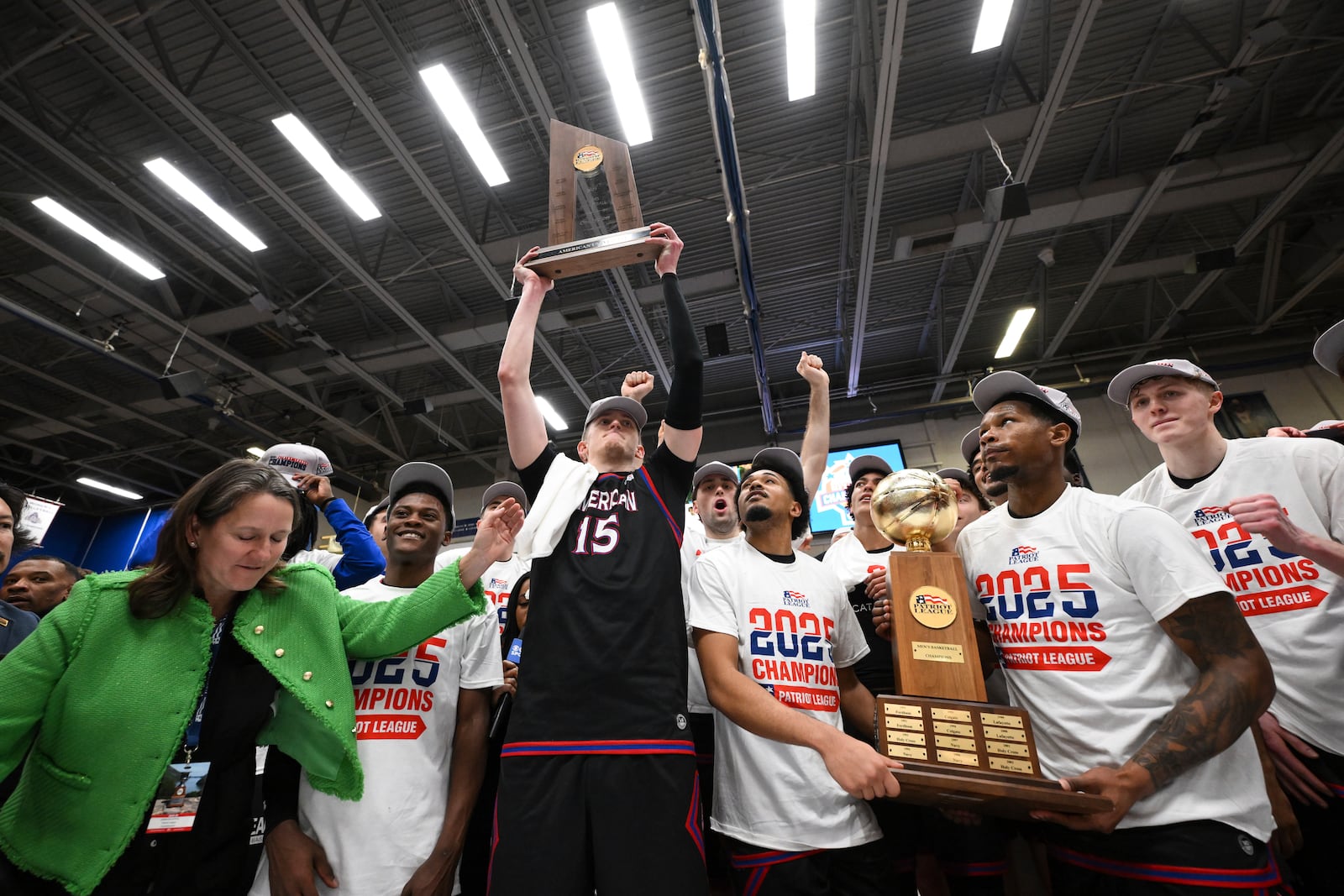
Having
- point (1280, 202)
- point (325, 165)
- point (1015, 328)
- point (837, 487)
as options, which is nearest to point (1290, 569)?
point (325, 165)

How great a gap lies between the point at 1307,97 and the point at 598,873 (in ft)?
33.9

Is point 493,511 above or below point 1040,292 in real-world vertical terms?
below

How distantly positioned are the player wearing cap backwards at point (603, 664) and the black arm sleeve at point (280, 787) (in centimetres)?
73

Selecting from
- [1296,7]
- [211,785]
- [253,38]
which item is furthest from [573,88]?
[1296,7]

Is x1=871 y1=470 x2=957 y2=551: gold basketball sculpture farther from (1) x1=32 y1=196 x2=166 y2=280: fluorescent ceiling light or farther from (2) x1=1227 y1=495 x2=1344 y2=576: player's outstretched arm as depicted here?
(1) x1=32 y1=196 x2=166 y2=280: fluorescent ceiling light

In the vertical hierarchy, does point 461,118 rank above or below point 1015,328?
below

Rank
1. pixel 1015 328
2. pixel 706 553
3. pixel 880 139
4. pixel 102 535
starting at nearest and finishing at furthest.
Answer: pixel 706 553, pixel 880 139, pixel 1015 328, pixel 102 535

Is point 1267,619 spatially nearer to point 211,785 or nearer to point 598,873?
point 598,873

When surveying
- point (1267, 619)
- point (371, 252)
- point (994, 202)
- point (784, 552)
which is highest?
point (371, 252)

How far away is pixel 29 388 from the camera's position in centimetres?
997

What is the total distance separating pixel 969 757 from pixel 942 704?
13cm

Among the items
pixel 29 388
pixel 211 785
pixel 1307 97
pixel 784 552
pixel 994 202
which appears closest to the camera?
pixel 211 785

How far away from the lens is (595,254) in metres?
2.18

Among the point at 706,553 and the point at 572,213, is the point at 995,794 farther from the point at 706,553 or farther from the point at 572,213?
the point at 572,213
